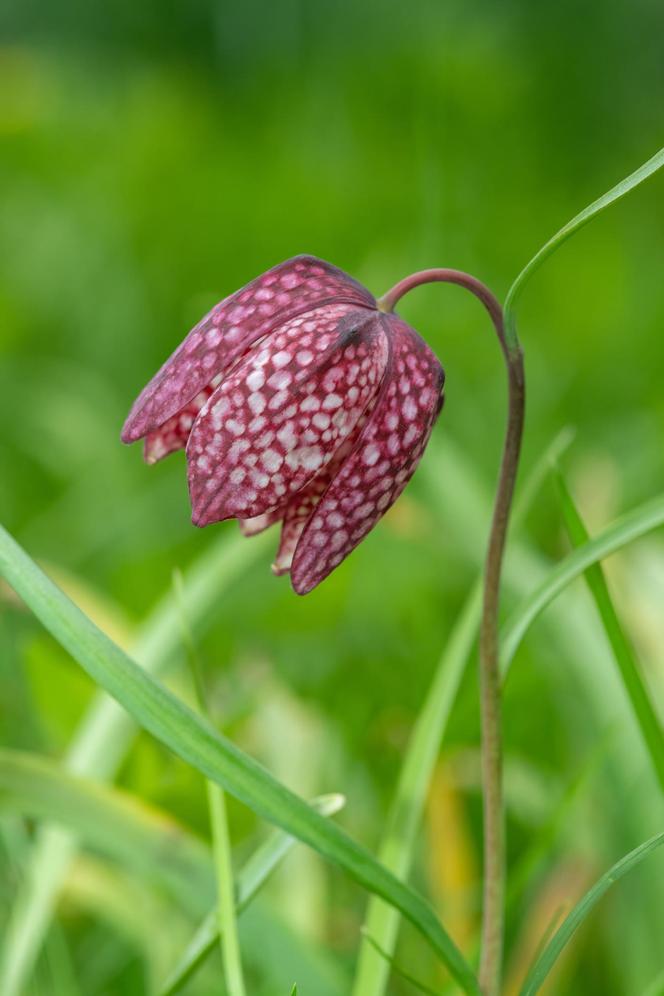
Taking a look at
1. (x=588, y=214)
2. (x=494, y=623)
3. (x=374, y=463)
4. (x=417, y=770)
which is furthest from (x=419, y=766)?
(x=588, y=214)

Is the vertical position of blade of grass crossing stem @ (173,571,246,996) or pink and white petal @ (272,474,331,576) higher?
pink and white petal @ (272,474,331,576)

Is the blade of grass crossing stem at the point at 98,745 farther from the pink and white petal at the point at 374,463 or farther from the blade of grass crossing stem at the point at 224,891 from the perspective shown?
the pink and white petal at the point at 374,463

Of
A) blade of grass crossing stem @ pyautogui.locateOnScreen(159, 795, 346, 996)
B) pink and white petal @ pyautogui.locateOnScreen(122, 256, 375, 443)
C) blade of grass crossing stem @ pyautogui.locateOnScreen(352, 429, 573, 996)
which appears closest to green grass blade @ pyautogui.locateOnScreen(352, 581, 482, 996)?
blade of grass crossing stem @ pyautogui.locateOnScreen(352, 429, 573, 996)

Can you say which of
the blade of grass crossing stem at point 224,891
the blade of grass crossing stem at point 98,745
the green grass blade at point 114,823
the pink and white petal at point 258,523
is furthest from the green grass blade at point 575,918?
the blade of grass crossing stem at point 98,745

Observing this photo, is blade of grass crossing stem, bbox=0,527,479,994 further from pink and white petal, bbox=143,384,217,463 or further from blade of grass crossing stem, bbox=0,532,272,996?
blade of grass crossing stem, bbox=0,532,272,996

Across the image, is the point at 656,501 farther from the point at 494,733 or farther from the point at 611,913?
the point at 611,913

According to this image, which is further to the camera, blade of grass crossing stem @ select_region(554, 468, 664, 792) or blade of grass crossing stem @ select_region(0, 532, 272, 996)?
blade of grass crossing stem @ select_region(0, 532, 272, 996)
